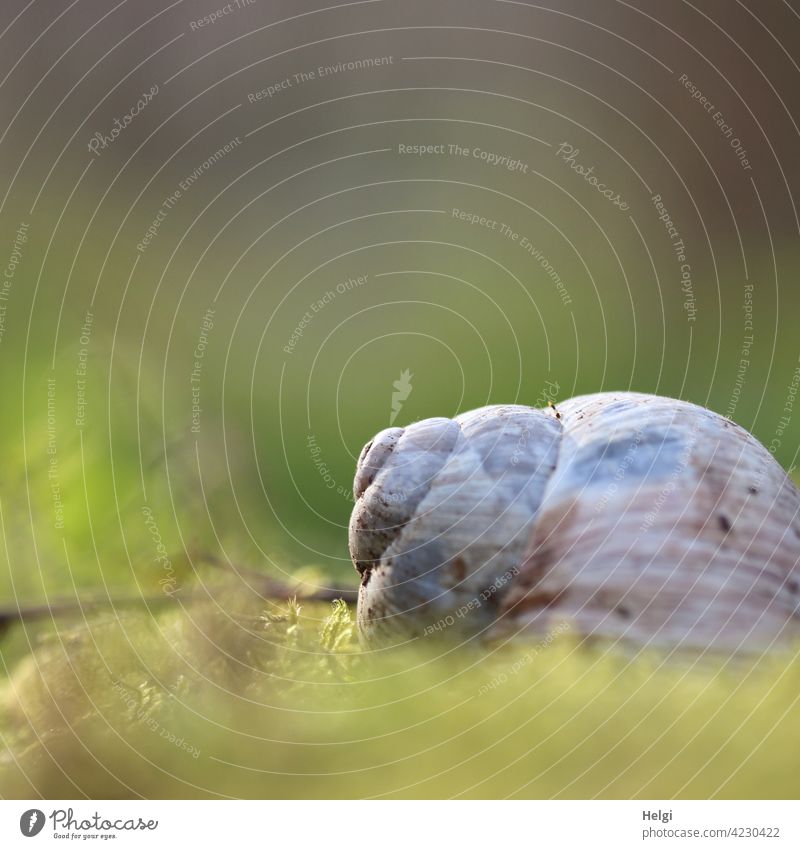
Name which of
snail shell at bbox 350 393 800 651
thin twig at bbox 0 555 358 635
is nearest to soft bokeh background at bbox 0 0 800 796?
thin twig at bbox 0 555 358 635

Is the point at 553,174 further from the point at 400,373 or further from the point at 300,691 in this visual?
the point at 300,691

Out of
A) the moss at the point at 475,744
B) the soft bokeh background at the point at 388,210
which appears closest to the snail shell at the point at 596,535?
the moss at the point at 475,744

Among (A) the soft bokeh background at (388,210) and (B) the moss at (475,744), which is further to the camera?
(A) the soft bokeh background at (388,210)

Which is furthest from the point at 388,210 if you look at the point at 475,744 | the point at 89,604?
the point at 475,744

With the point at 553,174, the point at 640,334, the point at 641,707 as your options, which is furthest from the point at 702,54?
the point at 641,707

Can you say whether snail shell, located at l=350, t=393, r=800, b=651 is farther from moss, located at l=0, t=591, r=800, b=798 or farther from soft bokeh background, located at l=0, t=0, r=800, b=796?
soft bokeh background, located at l=0, t=0, r=800, b=796

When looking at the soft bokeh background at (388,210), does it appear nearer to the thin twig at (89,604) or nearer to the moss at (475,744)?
the thin twig at (89,604)

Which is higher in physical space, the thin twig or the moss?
the moss
